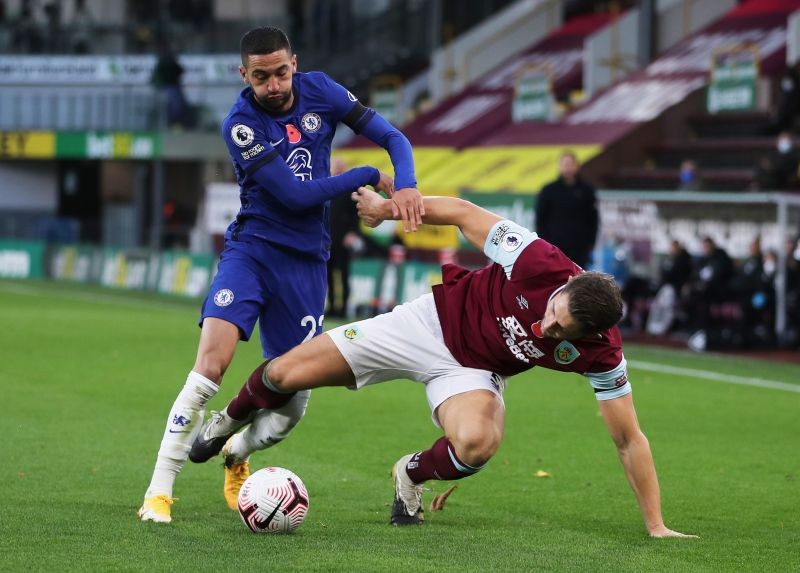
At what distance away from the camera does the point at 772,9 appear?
1062 inches

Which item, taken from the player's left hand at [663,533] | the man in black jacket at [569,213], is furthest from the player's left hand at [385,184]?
the man in black jacket at [569,213]

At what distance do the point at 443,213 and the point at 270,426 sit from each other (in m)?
1.29

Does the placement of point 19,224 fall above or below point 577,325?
below

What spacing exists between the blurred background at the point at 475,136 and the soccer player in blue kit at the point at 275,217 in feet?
28.2

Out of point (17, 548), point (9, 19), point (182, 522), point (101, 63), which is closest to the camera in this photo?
point (17, 548)

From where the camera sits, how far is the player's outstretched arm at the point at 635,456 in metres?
6.28

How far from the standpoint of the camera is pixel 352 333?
6508 millimetres

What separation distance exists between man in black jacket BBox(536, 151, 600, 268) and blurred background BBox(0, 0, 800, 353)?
23 mm

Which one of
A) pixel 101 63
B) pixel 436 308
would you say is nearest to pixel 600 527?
pixel 436 308

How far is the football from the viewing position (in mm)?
6227

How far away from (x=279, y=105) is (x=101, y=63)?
105 ft

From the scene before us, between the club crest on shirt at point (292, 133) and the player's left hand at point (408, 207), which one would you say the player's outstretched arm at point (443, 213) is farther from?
the club crest on shirt at point (292, 133)

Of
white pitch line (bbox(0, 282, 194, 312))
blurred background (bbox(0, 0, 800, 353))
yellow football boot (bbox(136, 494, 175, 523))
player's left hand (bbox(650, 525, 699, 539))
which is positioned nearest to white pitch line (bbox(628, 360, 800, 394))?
blurred background (bbox(0, 0, 800, 353))

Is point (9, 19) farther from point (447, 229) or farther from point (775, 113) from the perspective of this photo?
point (775, 113)
